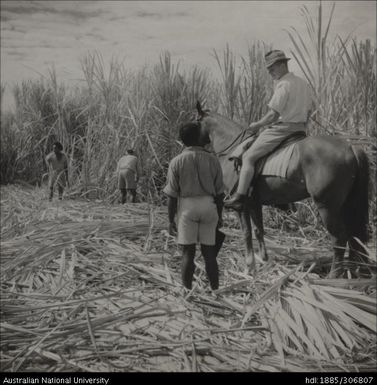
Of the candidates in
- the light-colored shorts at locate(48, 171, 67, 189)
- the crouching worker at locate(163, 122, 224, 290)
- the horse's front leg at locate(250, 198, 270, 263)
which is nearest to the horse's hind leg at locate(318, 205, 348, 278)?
the horse's front leg at locate(250, 198, 270, 263)

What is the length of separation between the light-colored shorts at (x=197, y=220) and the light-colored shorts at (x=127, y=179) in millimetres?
4891

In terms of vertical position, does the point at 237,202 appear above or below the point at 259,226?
above

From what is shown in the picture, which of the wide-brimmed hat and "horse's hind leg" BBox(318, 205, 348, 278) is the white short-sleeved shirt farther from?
"horse's hind leg" BBox(318, 205, 348, 278)

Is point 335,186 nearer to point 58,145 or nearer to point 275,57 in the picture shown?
point 275,57

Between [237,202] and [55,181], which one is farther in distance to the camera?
[55,181]

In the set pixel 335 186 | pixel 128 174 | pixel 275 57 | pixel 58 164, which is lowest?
pixel 58 164

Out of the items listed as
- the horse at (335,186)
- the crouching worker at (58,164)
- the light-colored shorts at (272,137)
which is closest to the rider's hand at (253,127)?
the light-colored shorts at (272,137)

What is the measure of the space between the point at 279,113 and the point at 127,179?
431 cm

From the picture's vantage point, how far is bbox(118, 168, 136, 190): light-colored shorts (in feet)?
28.4

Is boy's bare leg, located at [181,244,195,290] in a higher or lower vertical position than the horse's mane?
lower

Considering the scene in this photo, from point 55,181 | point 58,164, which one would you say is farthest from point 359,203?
point 58,164

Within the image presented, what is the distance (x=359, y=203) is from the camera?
462 cm

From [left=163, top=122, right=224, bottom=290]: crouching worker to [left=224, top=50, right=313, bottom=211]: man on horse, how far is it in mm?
1328

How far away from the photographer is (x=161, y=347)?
9.71 feet
